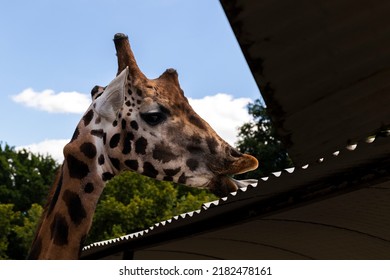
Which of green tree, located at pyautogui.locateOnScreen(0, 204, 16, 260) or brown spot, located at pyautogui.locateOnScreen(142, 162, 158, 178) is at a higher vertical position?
green tree, located at pyautogui.locateOnScreen(0, 204, 16, 260)

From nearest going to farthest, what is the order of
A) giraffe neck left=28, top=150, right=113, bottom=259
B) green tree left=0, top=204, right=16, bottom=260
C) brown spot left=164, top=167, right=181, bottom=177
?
giraffe neck left=28, top=150, right=113, bottom=259, brown spot left=164, top=167, right=181, bottom=177, green tree left=0, top=204, right=16, bottom=260

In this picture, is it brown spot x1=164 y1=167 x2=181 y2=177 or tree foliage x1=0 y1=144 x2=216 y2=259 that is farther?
tree foliage x1=0 y1=144 x2=216 y2=259

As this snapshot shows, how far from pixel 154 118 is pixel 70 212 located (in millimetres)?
1103

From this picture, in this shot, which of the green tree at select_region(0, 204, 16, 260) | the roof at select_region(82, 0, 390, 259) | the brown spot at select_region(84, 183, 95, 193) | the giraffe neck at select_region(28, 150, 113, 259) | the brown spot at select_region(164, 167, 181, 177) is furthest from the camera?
the green tree at select_region(0, 204, 16, 260)

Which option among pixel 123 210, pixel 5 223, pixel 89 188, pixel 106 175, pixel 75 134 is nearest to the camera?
pixel 89 188

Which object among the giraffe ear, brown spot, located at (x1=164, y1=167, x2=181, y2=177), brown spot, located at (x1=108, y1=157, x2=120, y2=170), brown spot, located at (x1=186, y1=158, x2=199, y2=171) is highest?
the giraffe ear

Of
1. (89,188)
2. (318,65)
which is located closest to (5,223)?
(89,188)

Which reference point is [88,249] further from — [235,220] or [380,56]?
[380,56]

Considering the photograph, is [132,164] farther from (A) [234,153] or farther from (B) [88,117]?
(A) [234,153]

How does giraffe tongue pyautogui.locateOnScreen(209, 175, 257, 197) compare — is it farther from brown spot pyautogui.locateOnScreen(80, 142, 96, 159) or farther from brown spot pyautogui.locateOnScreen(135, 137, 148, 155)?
brown spot pyautogui.locateOnScreen(80, 142, 96, 159)

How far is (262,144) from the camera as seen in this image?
40906 mm

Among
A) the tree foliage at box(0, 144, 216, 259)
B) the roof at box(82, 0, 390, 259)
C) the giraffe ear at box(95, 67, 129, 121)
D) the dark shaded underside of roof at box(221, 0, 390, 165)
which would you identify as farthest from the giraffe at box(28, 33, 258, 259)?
the tree foliage at box(0, 144, 216, 259)

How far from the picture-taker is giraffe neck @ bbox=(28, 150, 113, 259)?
207 inches

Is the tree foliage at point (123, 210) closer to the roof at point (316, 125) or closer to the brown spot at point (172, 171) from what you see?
the brown spot at point (172, 171)
